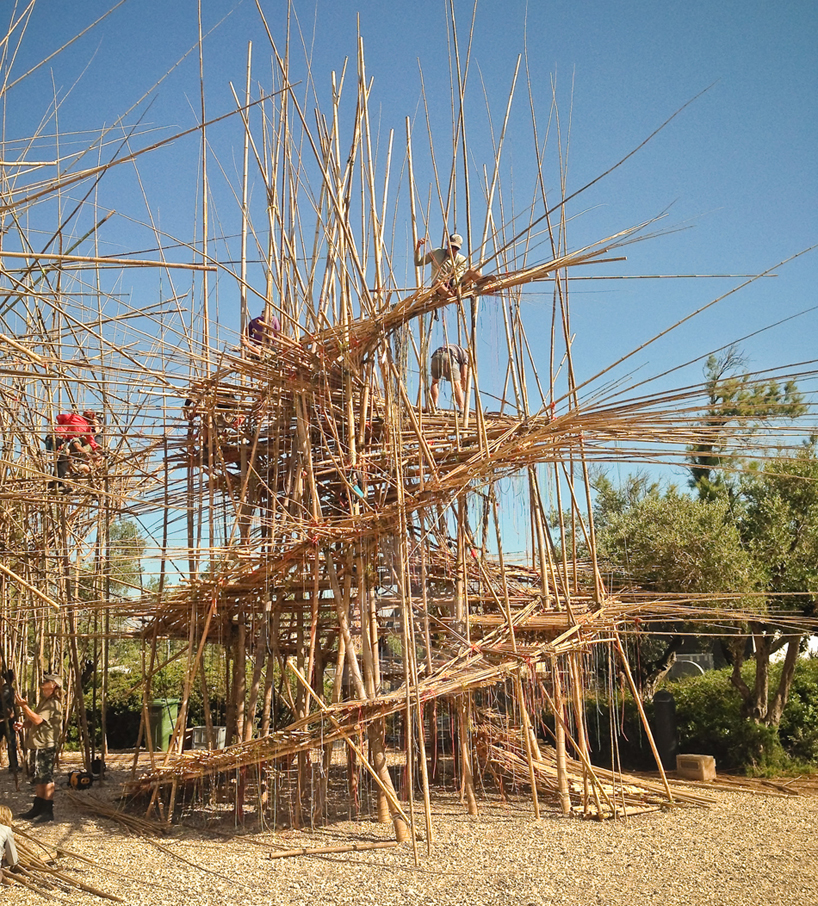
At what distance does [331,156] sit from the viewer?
5.80m

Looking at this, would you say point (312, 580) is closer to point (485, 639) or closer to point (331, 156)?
point (485, 639)

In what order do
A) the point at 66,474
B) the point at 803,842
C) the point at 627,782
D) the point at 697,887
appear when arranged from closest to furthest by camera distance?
the point at 697,887
the point at 803,842
the point at 66,474
the point at 627,782

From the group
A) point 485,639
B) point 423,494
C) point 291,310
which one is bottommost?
point 485,639

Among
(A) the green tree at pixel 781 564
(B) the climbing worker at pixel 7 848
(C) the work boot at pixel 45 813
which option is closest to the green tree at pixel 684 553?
(A) the green tree at pixel 781 564

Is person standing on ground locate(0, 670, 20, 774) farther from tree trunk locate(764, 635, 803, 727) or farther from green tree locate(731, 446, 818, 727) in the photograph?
tree trunk locate(764, 635, 803, 727)

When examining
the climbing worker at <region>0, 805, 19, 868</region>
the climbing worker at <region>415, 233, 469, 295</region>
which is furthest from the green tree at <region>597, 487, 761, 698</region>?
the climbing worker at <region>0, 805, 19, 868</region>

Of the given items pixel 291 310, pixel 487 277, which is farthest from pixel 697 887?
pixel 291 310

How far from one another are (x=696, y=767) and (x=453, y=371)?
179 inches

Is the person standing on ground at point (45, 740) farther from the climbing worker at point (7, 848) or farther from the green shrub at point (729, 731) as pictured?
the green shrub at point (729, 731)

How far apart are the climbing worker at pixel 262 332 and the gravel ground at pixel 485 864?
10.5ft

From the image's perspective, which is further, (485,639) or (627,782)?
(627,782)

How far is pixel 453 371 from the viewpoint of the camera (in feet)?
21.1

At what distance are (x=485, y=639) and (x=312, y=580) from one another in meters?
1.29

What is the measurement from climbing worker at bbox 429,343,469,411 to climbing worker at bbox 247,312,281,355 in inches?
50.6
